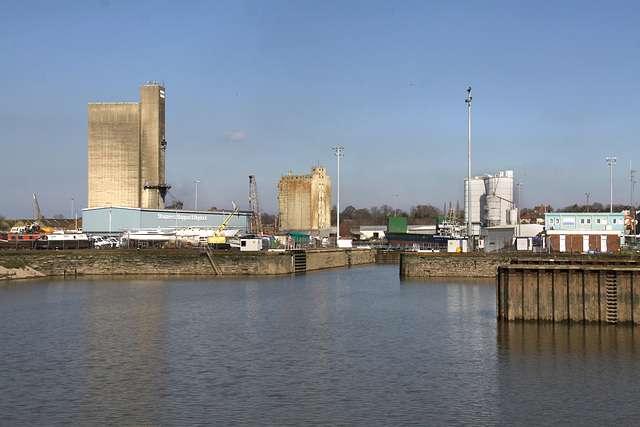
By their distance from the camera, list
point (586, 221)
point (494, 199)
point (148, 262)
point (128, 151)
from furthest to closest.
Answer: point (494, 199) → point (128, 151) → point (586, 221) → point (148, 262)

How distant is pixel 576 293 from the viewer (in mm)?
26094

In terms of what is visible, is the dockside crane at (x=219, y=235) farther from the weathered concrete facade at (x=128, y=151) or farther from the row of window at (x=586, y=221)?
the row of window at (x=586, y=221)

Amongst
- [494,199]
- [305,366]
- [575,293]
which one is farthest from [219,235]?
[305,366]

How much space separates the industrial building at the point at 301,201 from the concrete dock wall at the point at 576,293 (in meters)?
115

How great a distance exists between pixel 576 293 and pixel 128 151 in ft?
238

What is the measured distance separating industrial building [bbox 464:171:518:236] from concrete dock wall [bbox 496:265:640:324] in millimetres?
78546

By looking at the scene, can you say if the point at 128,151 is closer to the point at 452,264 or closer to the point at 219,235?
the point at 219,235

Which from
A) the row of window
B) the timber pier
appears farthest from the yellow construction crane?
the timber pier

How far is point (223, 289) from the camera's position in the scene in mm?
43812

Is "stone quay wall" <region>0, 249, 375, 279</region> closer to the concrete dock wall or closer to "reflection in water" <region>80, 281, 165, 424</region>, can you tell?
"reflection in water" <region>80, 281, 165, 424</region>

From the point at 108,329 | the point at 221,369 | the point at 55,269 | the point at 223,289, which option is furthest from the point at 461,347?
the point at 55,269

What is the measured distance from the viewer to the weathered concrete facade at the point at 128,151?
86625 mm

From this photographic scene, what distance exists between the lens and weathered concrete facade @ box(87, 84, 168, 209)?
3410 inches

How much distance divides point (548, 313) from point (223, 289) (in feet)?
79.1
